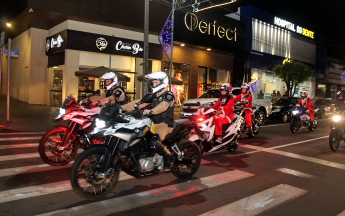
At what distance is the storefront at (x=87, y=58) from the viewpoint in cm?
1817

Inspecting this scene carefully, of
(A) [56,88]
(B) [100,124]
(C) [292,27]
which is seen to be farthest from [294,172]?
(C) [292,27]

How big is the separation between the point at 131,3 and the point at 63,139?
15.8 metres

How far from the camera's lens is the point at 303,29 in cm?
4047

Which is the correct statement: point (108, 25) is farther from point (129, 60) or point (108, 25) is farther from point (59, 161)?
point (59, 161)

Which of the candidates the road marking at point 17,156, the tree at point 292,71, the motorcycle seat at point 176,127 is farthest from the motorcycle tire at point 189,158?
the tree at point 292,71

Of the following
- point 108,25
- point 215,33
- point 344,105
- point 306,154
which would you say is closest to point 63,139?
point 306,154

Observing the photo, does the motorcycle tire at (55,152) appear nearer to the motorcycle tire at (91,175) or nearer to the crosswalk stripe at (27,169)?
the crosswalk stripe at (27,169)

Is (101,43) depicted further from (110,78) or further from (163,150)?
(163,150)

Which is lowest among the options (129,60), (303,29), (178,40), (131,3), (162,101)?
(162,101)

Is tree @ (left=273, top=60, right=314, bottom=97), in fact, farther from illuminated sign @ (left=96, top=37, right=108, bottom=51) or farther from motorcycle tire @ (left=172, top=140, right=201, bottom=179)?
motorcycle tire @ (left=172, top=140, right=201, bottom=179)

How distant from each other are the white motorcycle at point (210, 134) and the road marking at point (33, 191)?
9.29ft

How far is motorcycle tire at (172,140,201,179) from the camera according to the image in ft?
17.5

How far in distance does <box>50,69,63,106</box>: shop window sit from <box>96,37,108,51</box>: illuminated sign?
353 cm

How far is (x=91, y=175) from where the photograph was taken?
13.5 ft
